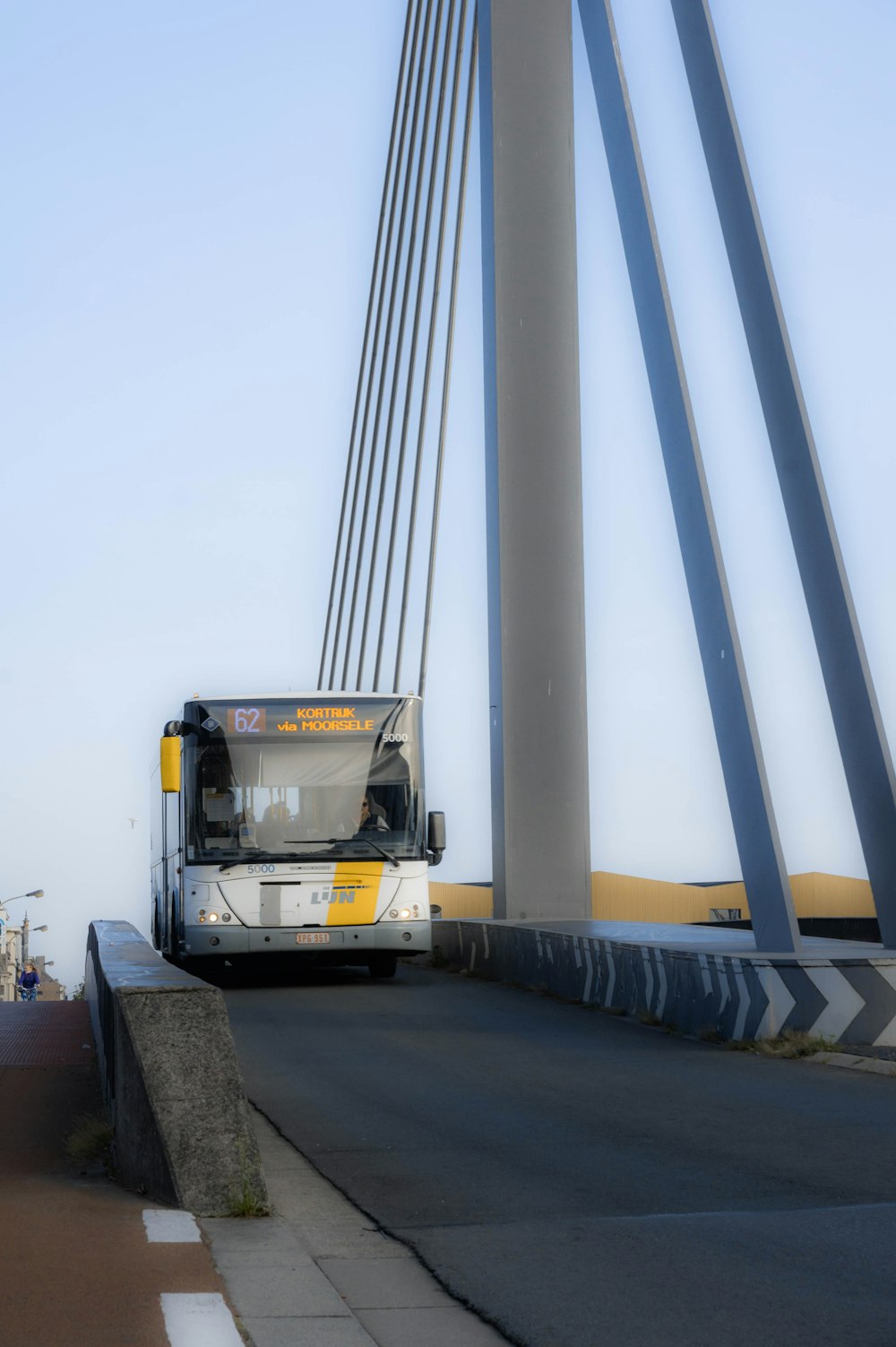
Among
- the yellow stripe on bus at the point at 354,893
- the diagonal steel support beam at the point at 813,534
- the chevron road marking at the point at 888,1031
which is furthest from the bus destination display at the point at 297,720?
the chevron road marking at the point at 888,1031

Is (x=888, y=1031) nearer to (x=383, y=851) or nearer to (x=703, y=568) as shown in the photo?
(x=703, y=568)

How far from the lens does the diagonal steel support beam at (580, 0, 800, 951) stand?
A: 1183 centimetres

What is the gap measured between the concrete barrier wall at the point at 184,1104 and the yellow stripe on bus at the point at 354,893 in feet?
32.6

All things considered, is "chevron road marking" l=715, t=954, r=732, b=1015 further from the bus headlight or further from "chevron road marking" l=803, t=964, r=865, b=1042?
the bus headlight

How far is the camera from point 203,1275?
4332 millimetres

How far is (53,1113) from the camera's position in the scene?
7770mm

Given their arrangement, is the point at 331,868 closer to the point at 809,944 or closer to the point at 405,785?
the point at 405,785

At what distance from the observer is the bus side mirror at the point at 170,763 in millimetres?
15352

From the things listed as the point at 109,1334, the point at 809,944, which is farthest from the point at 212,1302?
the point at 809,944

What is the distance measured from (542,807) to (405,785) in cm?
262

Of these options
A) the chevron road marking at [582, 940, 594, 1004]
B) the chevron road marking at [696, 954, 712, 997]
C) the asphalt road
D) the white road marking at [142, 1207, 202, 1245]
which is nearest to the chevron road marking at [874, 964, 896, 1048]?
the asphalt road

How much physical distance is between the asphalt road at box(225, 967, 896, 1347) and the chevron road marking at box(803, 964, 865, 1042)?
2.33 ft

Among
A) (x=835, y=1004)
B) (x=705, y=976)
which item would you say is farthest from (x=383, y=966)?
(x=835, y=1004)

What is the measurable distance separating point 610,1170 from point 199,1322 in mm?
2747
